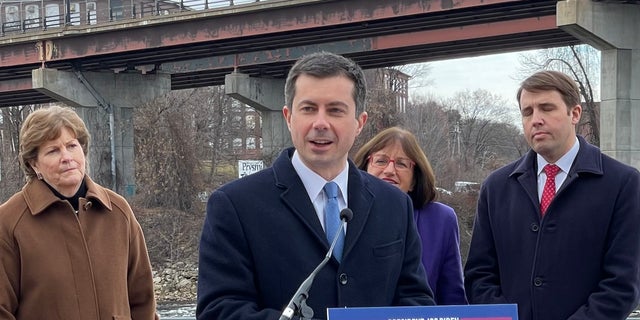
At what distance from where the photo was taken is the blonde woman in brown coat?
3822 mm

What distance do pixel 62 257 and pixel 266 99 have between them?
103 ft

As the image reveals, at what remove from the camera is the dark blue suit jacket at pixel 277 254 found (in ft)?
9.37

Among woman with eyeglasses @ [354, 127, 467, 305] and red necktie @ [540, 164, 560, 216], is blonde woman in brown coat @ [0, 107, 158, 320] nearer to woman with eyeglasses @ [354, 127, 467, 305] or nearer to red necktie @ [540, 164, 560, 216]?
woman with eyeglasses @ [354, 127, 467, 305]

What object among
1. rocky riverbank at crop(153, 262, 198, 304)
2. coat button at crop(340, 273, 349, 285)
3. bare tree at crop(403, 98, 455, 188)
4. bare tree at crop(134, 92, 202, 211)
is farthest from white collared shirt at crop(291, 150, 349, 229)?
bare tree at crop(403, 98, 455, 188)

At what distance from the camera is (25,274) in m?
3.81

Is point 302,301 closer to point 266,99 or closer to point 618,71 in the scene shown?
point 618,71

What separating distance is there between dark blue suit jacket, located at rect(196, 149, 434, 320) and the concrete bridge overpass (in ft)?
66.3

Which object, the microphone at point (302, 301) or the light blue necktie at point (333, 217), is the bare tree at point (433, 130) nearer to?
the light blue necktie at point (333, 217)

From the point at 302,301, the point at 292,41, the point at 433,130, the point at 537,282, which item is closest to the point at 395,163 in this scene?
the point at 537,282

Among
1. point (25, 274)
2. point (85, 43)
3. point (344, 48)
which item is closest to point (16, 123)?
point (85, 43)

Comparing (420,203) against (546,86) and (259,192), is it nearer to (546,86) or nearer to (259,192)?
(546,86)

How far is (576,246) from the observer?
3980mm

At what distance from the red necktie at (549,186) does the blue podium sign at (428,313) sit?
1332mm

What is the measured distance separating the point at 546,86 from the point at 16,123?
50.9m
